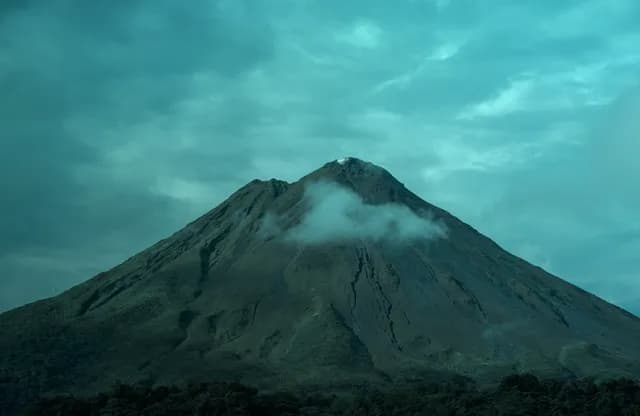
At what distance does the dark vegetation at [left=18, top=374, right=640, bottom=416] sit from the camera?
72.0 m

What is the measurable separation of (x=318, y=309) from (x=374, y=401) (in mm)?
41729

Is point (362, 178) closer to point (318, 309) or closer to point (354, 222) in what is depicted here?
point (354, 222)

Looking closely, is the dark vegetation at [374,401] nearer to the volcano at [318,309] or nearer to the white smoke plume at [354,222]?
the volcano at [318,309]

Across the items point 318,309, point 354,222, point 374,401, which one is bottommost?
point 374,401

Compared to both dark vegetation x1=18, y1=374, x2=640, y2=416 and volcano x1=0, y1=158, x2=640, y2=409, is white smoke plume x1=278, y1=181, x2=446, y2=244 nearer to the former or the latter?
volcano x1=0, y1=158, x2=640, y2=409

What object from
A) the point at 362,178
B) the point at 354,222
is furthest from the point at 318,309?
the point at 362,178

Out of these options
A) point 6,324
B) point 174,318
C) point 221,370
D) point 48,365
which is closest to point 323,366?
point 221,370

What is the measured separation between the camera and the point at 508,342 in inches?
4870

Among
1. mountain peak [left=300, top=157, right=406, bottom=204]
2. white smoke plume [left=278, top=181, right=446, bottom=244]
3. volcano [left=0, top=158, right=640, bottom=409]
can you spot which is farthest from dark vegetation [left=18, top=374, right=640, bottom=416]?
mountain peak [left=300, top=157, right=406, bottom=204]

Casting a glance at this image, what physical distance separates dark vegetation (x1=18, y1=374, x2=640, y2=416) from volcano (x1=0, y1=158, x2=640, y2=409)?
19.6 meters

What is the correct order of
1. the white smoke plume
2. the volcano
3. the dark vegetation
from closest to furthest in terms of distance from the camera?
the dark vegetation < the volcano < the white smoke plume

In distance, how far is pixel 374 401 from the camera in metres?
84.8

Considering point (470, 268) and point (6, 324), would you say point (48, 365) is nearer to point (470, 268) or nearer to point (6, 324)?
point (6, 324)

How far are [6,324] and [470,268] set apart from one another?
6221 centimetres
